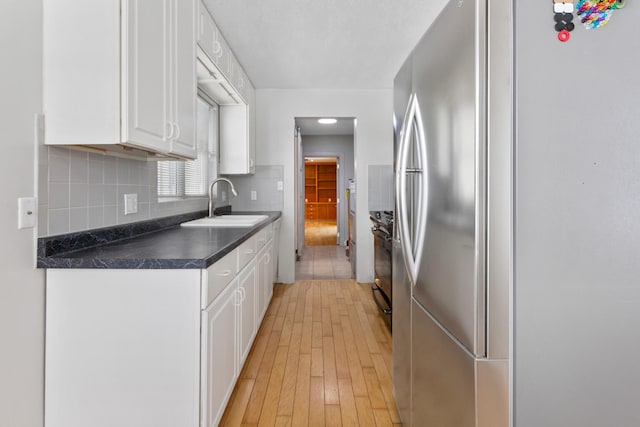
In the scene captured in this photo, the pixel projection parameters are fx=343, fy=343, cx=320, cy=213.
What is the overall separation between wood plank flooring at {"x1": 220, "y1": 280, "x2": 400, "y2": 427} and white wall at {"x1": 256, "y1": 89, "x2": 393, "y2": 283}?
1107mm

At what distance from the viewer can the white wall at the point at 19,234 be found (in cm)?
112

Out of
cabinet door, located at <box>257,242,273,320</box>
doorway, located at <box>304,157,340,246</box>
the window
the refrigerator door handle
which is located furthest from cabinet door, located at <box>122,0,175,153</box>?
doorway, located at <box>304,157,340,246</box>

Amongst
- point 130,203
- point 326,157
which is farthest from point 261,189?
point 326,157

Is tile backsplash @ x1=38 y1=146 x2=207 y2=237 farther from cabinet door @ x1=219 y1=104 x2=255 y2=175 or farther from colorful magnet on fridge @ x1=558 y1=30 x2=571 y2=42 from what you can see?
colorful magnet on fridge @ x1=558 y1=30 x2=571 y2=42

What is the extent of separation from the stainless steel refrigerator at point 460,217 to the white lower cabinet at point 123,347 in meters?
0.84

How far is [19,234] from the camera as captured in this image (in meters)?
1.19

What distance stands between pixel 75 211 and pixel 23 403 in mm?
729

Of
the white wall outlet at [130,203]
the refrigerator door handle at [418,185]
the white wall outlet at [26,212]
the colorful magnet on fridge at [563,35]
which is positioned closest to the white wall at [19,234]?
the white wall outlet at [26,212]

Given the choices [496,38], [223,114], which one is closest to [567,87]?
[496,38]

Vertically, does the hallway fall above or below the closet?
→ below

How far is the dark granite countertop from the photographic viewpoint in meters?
1.26

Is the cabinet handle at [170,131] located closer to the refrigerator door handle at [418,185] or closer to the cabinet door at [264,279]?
the refrigerator door handle at [418,185]

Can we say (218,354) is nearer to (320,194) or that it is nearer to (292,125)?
(292,125)

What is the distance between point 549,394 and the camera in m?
0.94
